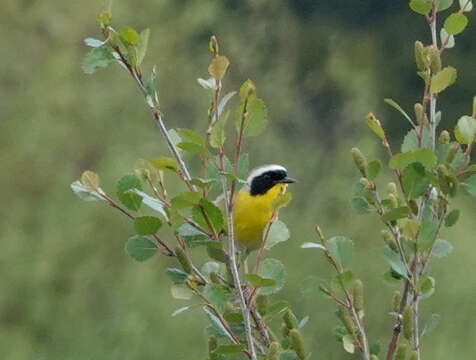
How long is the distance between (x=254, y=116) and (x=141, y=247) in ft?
0.73

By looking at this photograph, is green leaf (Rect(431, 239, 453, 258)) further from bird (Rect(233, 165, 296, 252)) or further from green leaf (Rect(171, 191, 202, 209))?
bird (Rect(233, 165, 296, 252))

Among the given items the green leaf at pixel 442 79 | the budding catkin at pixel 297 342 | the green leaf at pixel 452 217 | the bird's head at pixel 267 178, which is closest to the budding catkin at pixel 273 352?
the budding catkin at pixel 297 342

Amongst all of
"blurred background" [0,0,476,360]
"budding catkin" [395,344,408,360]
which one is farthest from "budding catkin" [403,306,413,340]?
"blurred background" [0,0,476,360]

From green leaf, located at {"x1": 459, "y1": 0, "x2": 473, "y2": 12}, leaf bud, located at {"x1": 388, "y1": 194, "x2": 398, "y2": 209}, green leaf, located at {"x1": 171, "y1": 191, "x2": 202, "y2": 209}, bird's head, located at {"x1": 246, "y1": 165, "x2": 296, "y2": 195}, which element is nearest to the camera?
green leaf, located at {"x1": 171, "y1": 191, "x2": 202, "y2": 209}

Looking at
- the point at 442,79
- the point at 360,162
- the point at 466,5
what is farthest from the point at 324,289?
the point at 466,5

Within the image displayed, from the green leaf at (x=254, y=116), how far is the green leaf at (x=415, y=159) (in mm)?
148

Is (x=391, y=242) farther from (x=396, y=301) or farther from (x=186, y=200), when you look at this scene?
(x=186, y=200)

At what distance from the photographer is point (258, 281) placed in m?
1.48

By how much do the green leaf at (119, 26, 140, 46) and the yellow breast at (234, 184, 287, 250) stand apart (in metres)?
1.14

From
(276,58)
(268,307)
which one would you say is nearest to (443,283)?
(276,58)

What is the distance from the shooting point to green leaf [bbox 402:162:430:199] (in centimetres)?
145

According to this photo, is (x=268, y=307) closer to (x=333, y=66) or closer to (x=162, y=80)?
(x=162, y=80)

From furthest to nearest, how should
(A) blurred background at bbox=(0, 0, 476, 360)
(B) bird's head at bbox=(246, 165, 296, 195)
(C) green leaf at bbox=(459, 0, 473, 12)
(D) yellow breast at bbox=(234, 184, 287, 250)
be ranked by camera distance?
(A) blurred background at bbox=(0, 0, 476, 360) → (B) bird's head at bbox=(246, 165, 296, 195) → (D) yellow breast at bbox=(234, 184, 287, 250) → (C) green leaf at bbox=(459, 0, 473, 12)

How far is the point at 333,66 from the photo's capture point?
1614 cm
